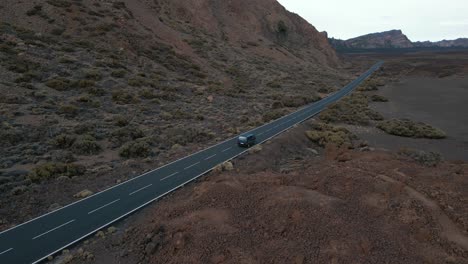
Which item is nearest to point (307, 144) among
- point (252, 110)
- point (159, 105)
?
point (252, 110)

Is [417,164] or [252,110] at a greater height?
[417,164]

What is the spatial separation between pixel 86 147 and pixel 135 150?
159 inches

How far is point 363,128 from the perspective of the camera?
46438 millimetres

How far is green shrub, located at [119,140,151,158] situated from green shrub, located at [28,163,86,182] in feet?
14.4

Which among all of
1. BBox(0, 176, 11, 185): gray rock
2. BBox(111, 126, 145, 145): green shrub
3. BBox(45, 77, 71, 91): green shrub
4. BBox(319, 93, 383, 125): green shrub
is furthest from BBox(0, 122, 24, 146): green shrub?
BBox(319, 93, 383, 125): green shrub

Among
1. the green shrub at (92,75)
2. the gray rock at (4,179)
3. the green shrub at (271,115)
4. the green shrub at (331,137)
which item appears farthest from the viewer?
the green shrub at (92,75)

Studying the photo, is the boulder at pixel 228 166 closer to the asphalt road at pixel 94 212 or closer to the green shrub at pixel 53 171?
the asphalt road at pixel 94 212

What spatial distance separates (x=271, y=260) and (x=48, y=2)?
6956cm

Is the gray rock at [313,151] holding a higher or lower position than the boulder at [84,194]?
higher

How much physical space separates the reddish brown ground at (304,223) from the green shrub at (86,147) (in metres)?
10.9

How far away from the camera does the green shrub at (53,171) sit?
907 inches

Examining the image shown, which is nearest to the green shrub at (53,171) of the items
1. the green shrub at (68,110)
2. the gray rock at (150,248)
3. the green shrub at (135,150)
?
the green shrub at (135,150)

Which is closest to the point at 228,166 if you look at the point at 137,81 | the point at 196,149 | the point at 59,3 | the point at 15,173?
the point at 196,149

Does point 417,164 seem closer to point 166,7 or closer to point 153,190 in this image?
point 153,190
